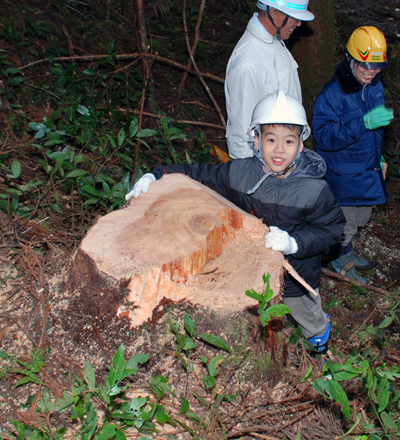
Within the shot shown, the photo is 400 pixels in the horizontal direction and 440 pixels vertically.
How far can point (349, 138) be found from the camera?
327 cm

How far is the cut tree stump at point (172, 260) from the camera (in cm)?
197

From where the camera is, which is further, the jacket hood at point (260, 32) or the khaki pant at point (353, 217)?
the khaki pant at point (353, 217)

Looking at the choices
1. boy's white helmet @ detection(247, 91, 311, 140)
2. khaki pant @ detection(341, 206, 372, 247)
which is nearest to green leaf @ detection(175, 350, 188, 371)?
boy's white helmet @ detection(247, 91, 311, 140)

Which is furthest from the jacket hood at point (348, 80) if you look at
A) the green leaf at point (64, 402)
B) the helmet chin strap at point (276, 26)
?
the green leaf at point (64, 402)

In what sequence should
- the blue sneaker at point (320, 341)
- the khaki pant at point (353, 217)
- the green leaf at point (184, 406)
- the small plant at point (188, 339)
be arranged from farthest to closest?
the khaki pant at point (353, 217) < the blue sneaker at point (320, 341) < the small plant at point (188, 339) < the green leaf at point (184, 406)

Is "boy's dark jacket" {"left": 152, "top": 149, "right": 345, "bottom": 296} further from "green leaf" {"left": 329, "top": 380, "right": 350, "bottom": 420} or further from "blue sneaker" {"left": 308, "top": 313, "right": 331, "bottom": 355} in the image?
"green leaf" {"left": 329, "top": 380, "right": 350, "bottom": 420}

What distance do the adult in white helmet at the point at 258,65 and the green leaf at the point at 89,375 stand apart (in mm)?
1856

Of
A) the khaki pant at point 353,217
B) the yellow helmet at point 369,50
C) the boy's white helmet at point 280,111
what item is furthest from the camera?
the khaki pant at point 353,217

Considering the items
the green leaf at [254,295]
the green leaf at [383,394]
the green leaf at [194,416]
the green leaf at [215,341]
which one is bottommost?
the green leaf at [194,416]

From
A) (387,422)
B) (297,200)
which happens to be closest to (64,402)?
(387,422)

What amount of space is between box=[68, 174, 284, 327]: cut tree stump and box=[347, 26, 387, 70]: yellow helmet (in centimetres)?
167

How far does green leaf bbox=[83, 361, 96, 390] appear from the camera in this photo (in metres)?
1.79

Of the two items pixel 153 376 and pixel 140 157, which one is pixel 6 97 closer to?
pixel 140 157

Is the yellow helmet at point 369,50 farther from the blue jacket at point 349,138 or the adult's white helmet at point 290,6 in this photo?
the adult's white helmet at point 290,6
